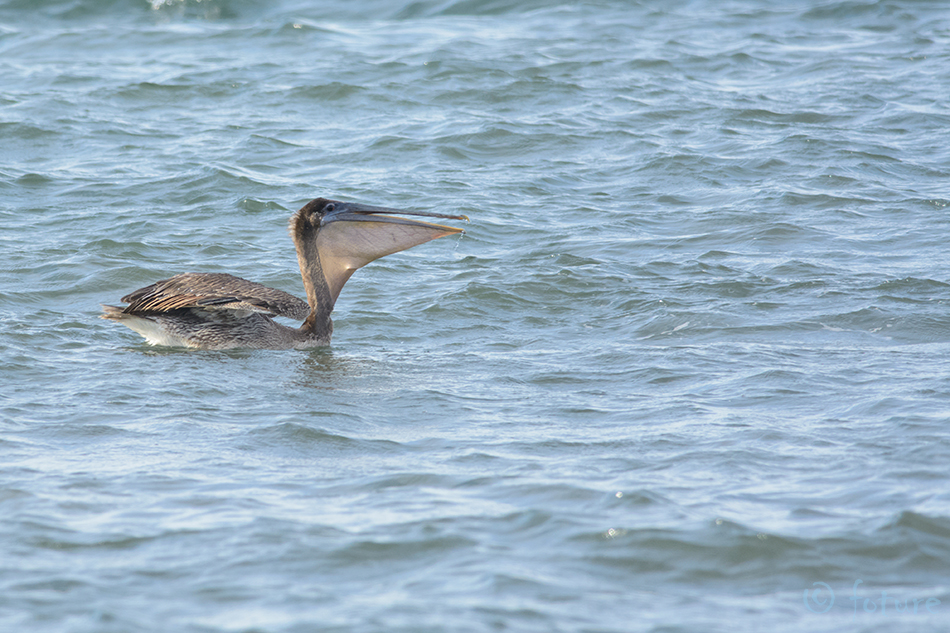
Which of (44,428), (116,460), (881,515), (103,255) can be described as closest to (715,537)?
(881,515)

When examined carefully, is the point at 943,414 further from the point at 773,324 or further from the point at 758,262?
the point at 758,262

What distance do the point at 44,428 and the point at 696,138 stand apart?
8.16 metres

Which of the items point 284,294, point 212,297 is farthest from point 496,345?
point 212,297

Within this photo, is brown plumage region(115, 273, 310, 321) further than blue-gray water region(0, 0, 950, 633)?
Yes

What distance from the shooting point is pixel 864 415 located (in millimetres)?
5586

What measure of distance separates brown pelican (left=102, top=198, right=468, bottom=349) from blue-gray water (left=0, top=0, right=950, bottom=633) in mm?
198

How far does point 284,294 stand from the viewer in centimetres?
736

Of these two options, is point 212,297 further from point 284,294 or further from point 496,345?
point 496,345

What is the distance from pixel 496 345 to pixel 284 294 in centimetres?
139

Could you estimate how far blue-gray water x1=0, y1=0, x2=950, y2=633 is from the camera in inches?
158

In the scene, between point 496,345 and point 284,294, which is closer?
point 496,345

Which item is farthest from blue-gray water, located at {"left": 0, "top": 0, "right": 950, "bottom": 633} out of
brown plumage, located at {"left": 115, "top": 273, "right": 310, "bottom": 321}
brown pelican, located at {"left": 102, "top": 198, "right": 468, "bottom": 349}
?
brown plumage, located at {"left": 115, "top": 273, "right": 310, "bottom": 321}

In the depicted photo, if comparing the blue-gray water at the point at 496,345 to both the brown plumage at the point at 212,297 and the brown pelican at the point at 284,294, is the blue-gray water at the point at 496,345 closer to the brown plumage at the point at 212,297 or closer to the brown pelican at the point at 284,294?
the brown pelican at the point at 284,294

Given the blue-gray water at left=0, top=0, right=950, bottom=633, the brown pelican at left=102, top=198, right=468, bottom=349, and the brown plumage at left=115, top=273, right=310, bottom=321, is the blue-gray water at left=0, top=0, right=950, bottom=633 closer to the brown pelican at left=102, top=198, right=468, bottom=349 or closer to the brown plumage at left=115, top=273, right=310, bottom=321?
the brown pelican at left=102, top=198, right=468, bottom=349
